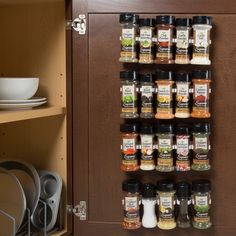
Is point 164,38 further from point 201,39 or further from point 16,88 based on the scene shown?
point 16,88

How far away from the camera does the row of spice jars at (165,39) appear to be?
1.37 meters

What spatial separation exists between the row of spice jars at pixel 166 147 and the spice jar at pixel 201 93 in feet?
0.14

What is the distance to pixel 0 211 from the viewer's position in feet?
4.46

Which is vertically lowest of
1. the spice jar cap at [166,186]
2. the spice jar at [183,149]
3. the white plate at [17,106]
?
the spice jar cap at [166,186]

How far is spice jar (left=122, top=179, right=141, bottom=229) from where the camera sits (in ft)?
4.66

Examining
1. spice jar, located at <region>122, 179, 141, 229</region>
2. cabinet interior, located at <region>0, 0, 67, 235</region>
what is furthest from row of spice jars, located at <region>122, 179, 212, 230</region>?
cabinet interior, located at <region>0, 0, 67, 235</region>

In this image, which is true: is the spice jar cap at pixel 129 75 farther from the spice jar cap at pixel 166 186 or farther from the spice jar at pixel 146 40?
the spice jar cap at pixel 166 186

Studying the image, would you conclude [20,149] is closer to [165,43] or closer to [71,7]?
[71,7]

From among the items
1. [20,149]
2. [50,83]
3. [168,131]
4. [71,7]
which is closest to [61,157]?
[20,149]

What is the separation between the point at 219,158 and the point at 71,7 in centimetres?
69

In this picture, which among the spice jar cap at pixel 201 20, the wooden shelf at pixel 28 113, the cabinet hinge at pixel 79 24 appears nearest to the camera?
the wooden shelf at pixel 28 113

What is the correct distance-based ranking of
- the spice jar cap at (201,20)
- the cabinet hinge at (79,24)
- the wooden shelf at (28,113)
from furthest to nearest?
the cabinet hinge at (79,24) < the spice jar cap at (201,20) < the wooden shelf at (28,113)

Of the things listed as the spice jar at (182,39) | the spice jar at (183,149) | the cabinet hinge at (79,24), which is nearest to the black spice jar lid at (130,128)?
the spice jar at (183,149)

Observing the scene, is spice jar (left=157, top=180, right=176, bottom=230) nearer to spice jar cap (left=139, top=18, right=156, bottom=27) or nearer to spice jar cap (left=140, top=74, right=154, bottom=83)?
spice jar cap (left=140, top=74, right=154, bottom=83)
